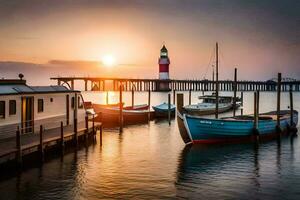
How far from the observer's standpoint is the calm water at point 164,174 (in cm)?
1966

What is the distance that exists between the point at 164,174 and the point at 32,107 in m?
11.1

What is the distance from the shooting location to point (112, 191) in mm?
19938

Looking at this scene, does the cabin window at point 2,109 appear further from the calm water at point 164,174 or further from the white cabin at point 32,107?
the calm water at point 164,174

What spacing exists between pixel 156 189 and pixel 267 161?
1193cm

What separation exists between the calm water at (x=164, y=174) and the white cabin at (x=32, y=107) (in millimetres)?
3241

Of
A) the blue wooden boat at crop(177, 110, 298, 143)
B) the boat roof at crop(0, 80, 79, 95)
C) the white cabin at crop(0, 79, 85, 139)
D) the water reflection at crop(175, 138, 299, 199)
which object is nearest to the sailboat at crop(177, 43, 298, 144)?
the blue wooden boat at crop(177, 110, 298, 143)

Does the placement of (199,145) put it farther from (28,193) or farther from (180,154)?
(28,193)

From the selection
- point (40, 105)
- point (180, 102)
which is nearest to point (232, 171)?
point (180, 102)

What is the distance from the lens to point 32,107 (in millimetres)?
28297

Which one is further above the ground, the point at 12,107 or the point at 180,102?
the point at 180,102

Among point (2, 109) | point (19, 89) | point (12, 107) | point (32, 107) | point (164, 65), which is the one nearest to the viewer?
point (2, 109)

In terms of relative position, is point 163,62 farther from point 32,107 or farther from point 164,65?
point 32,107

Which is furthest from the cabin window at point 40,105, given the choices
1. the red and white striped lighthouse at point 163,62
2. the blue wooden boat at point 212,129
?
the red and white striped lighthouse at point 163,62

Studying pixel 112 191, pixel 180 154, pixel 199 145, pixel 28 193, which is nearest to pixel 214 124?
pixel 199 145
